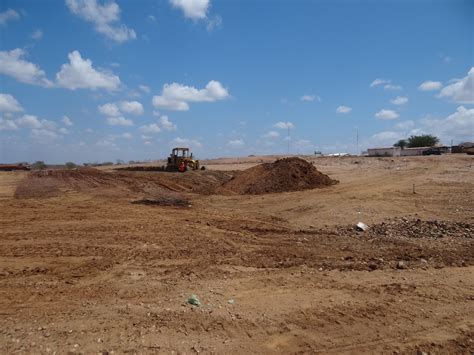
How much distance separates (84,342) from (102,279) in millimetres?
2152

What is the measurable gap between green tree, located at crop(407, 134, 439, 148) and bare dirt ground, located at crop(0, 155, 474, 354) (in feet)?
270

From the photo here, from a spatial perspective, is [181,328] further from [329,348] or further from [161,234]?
[161,234]

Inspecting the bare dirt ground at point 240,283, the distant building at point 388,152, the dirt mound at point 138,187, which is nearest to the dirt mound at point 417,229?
the bare dirt ground at point 240,283

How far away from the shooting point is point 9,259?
7.69m

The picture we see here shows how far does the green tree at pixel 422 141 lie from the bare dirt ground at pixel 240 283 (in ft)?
270

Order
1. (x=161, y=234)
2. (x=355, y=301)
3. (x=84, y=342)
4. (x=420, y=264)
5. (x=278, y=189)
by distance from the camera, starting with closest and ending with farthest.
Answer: (x=84, y=342)
(x=355, y=301)
(x=420, y=264)
(x=161, y=234)
(x=278, y=189)

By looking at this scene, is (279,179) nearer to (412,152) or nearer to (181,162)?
(181,162)

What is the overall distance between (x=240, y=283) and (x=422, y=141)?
303 ft

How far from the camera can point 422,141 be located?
88.5m

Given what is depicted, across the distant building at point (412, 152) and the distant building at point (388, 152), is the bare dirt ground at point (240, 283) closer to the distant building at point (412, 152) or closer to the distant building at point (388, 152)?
the distant building at point (388, 152)

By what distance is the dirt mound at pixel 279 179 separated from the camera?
2052 cm

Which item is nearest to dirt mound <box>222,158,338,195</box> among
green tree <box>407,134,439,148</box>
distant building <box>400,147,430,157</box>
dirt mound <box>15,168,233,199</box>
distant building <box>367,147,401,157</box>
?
dirt mound <box>15,168,233,199</box>

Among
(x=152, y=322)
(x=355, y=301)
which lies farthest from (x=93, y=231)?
(x=355, y=301)

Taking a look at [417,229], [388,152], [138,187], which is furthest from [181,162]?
[388,152]
